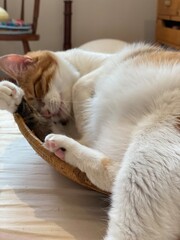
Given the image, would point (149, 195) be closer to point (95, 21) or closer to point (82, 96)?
point (82, 96)

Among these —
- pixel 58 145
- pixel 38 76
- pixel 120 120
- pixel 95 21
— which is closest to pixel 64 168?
pixel 58 145

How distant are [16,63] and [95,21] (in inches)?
77.9

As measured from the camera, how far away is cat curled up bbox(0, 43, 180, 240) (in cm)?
67

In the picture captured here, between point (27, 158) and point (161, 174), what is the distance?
1.95ft

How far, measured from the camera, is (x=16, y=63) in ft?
3.93

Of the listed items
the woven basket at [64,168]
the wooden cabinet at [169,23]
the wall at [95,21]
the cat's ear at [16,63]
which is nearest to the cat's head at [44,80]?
the cat's ear at [16,63]

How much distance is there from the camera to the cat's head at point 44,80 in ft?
3.85

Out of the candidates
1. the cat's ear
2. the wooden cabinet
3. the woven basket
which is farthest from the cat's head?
the wooden cabinet

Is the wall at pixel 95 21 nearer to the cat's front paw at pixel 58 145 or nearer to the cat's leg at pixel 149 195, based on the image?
the cat's front paw at pixel 58 145

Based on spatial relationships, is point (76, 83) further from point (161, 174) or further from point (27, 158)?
point (161, 174)

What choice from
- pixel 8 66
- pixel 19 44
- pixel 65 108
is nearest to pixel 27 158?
pixel 65 108

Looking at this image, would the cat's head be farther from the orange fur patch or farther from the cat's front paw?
the cat's front paw

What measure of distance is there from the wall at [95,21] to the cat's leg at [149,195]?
2.43 m

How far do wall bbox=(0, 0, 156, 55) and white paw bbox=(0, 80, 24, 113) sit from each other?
6.51 feet
